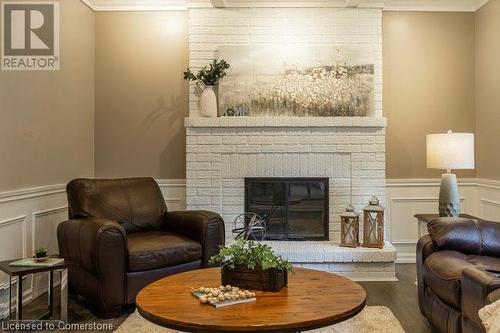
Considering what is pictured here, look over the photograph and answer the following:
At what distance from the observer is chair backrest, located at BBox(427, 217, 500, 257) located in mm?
2750

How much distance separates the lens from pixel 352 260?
4039mm

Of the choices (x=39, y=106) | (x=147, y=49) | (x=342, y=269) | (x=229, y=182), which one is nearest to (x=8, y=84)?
(x=39, y=106)

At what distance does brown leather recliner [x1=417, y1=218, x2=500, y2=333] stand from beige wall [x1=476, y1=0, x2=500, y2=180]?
1.79 meters

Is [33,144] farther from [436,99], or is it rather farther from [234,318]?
[436,99]

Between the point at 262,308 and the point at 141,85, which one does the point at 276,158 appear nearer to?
the point at 141,85

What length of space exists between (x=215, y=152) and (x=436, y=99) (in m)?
2.42

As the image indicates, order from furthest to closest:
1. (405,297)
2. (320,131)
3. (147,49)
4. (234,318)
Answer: (147,49), (320,131), (405,297), (234,318)

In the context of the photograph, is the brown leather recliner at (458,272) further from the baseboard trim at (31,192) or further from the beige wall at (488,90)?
the baseboard trim at (31,192)

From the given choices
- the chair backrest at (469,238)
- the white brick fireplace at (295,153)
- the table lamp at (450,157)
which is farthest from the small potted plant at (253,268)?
the white brick fireplace at (295,153)

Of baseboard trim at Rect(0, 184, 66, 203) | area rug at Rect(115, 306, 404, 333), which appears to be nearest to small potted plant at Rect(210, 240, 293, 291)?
area rug at Rect(115, 306, 404, 333)

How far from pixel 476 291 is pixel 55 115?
351cm

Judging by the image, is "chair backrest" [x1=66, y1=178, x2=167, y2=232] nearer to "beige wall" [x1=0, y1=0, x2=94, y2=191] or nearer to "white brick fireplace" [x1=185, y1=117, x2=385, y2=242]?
"beige wall" [x1=0, y1=0, x2=94, y2=191]

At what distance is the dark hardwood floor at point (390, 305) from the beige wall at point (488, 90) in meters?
1.42

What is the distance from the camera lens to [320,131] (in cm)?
448
